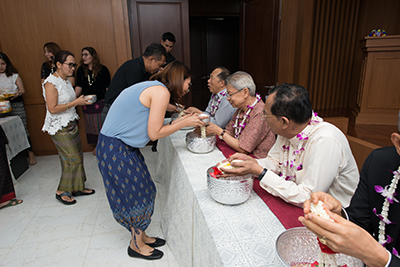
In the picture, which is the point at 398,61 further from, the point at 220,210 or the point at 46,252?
the point at 46,252

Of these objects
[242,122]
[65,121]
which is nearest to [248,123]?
[242,122]

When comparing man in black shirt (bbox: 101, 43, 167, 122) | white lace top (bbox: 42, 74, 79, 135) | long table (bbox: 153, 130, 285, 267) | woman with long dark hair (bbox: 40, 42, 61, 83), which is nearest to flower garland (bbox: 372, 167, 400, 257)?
long table (bbox: 153, 130, 285, 267)

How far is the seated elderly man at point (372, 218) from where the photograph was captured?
0.59 m

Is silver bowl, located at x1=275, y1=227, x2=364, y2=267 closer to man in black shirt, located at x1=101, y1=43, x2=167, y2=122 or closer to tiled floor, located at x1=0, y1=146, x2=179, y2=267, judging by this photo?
tiled floor, located at x1=0, y1=146, x2=179, y2=267

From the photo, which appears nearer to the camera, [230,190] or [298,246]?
[298,246]

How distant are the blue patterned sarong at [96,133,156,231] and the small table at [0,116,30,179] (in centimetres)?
211

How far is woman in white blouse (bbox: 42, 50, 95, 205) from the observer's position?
2326mm

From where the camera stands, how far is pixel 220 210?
1.15 m

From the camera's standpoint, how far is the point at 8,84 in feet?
11.2

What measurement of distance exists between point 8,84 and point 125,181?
9.60ft

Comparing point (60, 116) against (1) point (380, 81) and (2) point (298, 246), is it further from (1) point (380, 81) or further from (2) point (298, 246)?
(1) point (380, 81)

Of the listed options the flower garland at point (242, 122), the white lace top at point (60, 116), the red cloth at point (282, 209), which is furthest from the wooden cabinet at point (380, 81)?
the white lace top at point (60, 116)

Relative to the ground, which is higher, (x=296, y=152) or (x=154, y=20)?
(x=154, y=20)

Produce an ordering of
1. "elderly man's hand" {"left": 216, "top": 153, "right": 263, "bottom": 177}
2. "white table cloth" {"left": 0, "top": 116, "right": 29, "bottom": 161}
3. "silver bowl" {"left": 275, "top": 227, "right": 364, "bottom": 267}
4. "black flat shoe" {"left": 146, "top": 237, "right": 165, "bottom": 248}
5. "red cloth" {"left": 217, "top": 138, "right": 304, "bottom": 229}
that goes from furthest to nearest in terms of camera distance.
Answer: "white table cloth" {"left": 0, "top": 116, "right": 29, "bottom": 161} < "black flat shoe" {"left": 146, "top": 237, "right": 165, "bottom": 248} < "elderly man's hand" {"left": 216, "top": 153, "right": 263, "bottom": 177} < "red cloth" {"left": 217, "top": 138, "right": 304, "bottom": 229} < "silver bowl" {"left": 275, "top": 227, "right": 364, "bottom": 267}
